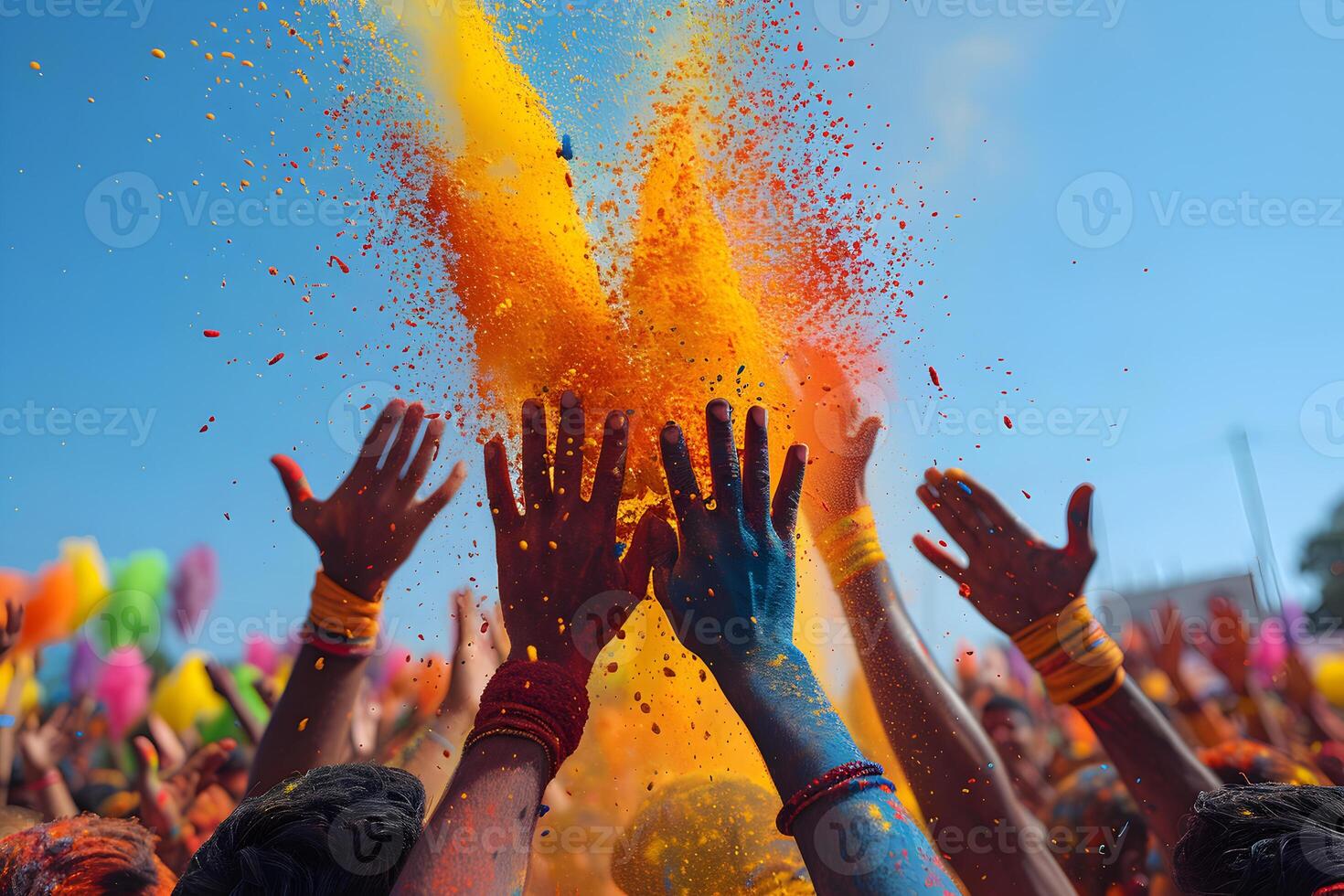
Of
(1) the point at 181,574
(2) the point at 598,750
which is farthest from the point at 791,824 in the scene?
(1) the point at 181,574

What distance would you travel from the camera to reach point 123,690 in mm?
8039

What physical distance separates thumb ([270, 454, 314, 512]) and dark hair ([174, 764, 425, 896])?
171cm

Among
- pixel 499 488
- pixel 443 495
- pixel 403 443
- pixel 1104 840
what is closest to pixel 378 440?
pixel 403 443

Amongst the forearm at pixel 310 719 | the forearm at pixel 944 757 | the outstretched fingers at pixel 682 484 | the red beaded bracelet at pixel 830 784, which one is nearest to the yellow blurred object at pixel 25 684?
the forearm at pixel 310 719

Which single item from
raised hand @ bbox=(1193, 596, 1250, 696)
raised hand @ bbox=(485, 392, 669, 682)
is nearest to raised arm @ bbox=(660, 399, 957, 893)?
raised hand @ bbox=(485, 392, 669, 682)

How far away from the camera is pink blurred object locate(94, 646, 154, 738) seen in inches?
304

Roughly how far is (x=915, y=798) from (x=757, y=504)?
147 centimetres

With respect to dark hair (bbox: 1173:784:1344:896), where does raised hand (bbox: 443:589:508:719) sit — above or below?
above

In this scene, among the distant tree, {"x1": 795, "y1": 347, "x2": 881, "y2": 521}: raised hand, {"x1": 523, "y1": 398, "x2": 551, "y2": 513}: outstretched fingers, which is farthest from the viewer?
Answer: the distant tree

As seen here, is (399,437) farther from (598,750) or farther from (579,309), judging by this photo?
(598,750)

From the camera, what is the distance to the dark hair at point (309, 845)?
162 cm

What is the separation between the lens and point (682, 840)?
2.94 m

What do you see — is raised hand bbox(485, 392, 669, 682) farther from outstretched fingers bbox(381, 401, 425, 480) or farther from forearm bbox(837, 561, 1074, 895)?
forearm bbox(837, 561, 1074, 895)

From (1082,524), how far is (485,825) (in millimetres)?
2676
